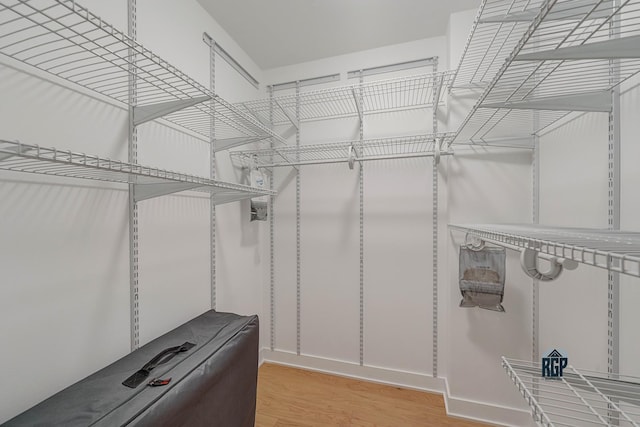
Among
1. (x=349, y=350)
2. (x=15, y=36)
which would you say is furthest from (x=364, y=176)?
(x=15, y=36)

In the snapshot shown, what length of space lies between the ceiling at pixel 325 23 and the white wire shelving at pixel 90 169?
1.08 m

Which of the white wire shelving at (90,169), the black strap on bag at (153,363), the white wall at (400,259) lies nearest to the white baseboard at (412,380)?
the white wall at (400,259)

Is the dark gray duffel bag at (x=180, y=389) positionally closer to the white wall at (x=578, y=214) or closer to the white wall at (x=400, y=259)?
the white wall at (x=400, y=259)

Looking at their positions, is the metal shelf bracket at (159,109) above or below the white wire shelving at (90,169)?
above

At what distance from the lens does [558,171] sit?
4.04 ft

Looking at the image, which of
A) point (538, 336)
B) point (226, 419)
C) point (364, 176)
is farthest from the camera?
point (364, 176)

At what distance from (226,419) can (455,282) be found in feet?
4.56

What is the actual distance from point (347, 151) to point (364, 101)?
1.19ft

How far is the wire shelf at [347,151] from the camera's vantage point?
165cm

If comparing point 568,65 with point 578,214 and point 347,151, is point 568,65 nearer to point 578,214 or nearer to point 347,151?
point 578,214

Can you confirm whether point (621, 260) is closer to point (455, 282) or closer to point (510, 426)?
point (455, 282)

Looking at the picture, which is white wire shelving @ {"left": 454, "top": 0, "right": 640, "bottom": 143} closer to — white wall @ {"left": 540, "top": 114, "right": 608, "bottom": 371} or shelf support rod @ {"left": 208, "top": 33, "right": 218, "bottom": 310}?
white wall @ {"left": 540, "top": 114, "right": 608, "bottom": 371}

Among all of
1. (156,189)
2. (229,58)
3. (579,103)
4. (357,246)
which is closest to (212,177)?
(156,189)

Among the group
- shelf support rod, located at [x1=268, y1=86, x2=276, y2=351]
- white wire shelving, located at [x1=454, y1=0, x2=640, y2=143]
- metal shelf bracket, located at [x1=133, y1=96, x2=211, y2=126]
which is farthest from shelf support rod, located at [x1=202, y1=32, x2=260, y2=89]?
white wire shelving, located at [x1=454, y1=0, x2=640, y2=143]
